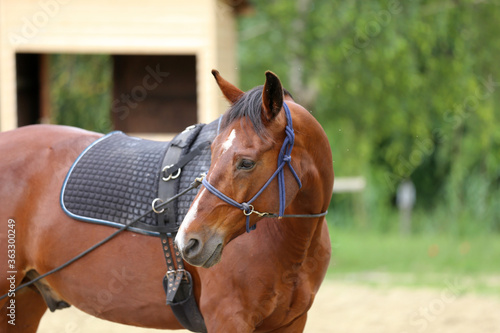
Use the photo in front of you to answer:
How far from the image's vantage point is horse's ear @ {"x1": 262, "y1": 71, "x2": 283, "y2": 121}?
254cm

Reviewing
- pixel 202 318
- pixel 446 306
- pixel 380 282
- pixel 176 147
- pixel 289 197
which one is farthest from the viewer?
pixel 380 282

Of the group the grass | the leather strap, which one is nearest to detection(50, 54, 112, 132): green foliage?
the grass

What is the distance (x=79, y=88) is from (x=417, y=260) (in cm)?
889

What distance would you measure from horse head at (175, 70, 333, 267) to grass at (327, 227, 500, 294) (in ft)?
20.6

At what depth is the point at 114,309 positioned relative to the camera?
324 cm

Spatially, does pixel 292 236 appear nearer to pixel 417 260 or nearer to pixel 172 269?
pixel 172 269

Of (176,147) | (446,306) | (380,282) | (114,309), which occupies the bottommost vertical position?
(380,282)

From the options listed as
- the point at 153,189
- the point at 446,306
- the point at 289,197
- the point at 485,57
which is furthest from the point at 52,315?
the point at 485,57

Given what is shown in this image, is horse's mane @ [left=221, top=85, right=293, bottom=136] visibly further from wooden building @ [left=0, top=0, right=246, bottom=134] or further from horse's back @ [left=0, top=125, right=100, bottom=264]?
wooden building @ [left=0, top=0, right=246, bottom=134]

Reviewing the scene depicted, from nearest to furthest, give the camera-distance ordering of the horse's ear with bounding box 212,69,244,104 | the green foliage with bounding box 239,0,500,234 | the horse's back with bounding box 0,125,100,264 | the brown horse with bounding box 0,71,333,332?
the brown horse with bounding box 0,71,333,332 < the horse's ear with bounding box 212,69,244,104 < the horse's back with bounding box 0,125,100,264 < the green foliage with bounding box 239,0,500,234

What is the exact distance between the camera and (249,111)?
2.62 m

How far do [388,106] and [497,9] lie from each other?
233 cm

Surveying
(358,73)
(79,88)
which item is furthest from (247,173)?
(79,88)

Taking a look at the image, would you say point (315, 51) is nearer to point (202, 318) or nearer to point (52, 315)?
point (52, 315)
